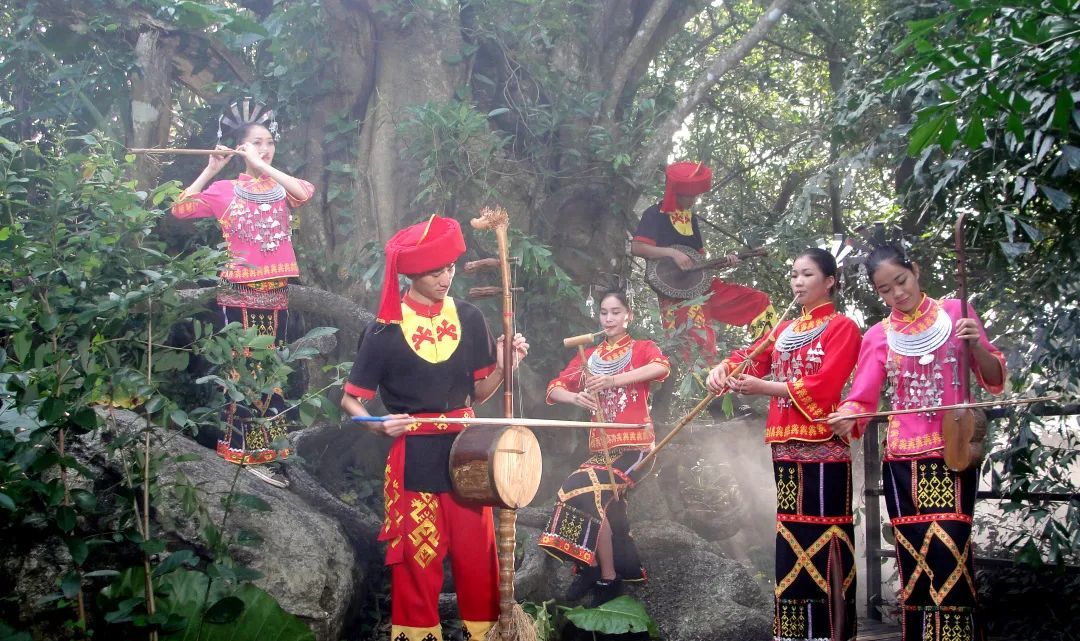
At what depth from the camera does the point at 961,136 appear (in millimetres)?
3740

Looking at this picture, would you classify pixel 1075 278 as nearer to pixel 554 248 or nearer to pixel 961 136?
pixel 961 136

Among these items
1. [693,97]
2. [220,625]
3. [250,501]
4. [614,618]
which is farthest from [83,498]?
[693,97]

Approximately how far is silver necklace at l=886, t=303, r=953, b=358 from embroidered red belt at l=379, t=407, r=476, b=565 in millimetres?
2028

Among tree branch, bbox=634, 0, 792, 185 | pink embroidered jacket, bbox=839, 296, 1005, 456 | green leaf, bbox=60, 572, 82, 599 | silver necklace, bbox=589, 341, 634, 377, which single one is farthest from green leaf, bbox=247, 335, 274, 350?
tree branch, bbox=634, 0, 792, 185

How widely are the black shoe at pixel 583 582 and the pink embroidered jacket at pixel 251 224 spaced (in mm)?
2567

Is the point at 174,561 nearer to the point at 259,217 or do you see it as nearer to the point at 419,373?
the point at 419,373

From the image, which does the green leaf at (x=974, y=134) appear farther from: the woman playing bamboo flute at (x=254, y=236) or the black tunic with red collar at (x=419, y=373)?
the woman playing bamboo flute at (x=254, y=236)

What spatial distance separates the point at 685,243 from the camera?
7160mm

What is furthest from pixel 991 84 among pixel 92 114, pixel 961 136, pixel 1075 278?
pixel 92 114

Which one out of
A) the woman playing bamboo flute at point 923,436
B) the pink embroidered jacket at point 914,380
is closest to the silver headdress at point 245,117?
the woman playing bamboo flute at point 923,436

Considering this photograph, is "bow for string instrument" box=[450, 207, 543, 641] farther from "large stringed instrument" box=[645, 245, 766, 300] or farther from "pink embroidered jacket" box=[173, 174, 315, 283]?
"large stringed instrument" box=[645, 245, 766, 300]

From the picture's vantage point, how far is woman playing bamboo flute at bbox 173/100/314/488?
597cm

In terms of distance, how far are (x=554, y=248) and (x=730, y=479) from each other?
2.99 metres

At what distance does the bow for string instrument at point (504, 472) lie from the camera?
4012 millimetres
